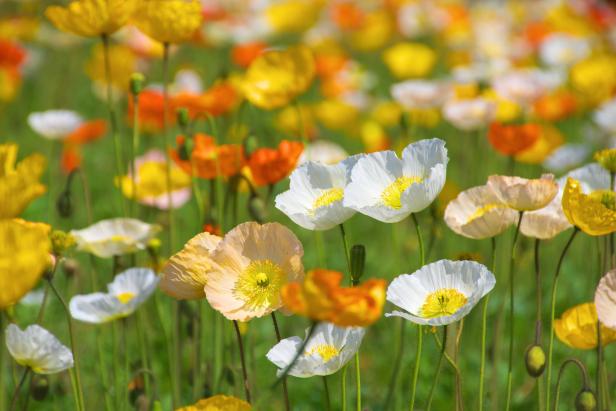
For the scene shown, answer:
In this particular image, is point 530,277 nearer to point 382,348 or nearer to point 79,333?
point 382,348

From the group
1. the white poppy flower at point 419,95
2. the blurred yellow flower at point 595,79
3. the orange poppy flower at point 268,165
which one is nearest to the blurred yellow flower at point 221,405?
the orange poppy flower at point 268,165

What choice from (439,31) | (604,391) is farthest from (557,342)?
(439,31)

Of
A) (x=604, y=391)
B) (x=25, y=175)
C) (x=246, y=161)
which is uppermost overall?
(x=25, y=175)

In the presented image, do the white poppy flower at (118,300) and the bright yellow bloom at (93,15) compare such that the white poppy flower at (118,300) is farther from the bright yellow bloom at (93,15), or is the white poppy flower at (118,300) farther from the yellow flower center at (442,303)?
the bright yellow bloom at (93,15)

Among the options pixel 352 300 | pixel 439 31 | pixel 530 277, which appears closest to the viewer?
pixel 352 300

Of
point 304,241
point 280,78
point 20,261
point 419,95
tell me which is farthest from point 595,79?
point 20,261

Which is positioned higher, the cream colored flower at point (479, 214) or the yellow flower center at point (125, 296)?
the cream colored flower at point (479, 214)

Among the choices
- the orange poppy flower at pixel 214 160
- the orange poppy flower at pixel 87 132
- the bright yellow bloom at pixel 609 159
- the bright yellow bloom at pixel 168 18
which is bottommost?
the orange poppy flower at pixel 87 132
